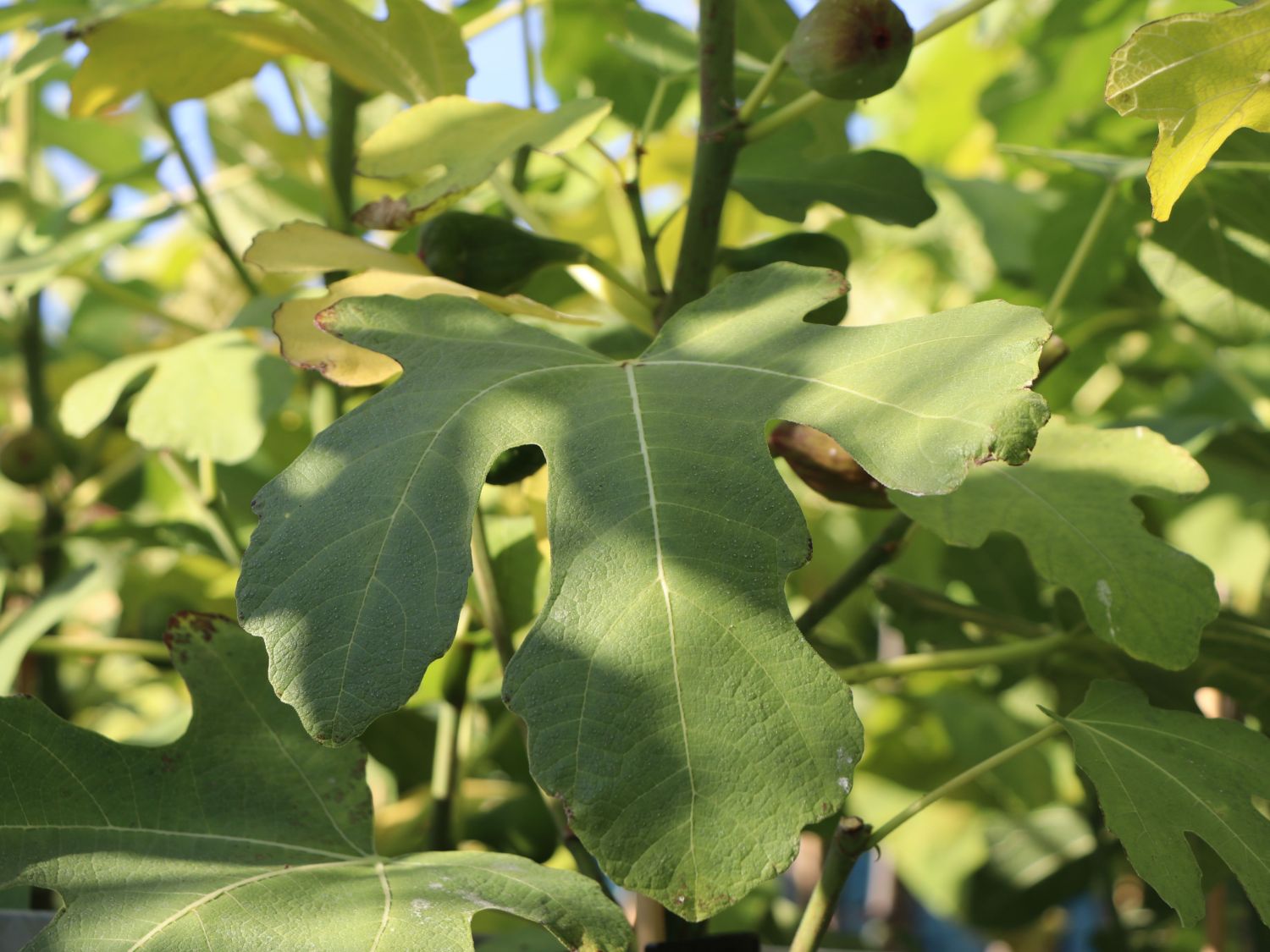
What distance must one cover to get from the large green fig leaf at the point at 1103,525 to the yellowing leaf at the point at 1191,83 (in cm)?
19

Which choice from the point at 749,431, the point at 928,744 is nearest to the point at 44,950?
the point at 749,431

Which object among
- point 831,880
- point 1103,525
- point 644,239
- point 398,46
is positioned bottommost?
point 831,880

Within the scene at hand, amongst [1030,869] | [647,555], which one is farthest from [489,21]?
[1030,869]

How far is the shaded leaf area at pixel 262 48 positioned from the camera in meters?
0.83

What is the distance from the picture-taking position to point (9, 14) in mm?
1049

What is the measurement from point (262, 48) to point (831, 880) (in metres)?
0.69

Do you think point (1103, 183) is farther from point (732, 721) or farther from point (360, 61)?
point (732, 721)

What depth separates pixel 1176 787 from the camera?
63 centimetres

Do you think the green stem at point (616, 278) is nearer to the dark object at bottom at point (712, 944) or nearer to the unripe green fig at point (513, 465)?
the unripe green fig at point (513, 465)

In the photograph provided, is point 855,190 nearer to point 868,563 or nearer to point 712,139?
point 712,139

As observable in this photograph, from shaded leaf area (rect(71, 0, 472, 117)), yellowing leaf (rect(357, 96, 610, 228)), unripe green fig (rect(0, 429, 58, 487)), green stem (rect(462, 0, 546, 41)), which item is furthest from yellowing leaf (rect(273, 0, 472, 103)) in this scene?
unripe green fig (rect(0, 429, 58, 487))

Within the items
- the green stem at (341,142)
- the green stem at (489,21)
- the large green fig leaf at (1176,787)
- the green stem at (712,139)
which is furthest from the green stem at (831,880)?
the green stem at (489,21)

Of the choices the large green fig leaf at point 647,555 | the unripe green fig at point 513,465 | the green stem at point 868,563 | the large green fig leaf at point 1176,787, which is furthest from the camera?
the green stem at point 868,563

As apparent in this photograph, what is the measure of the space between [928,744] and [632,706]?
113cm
